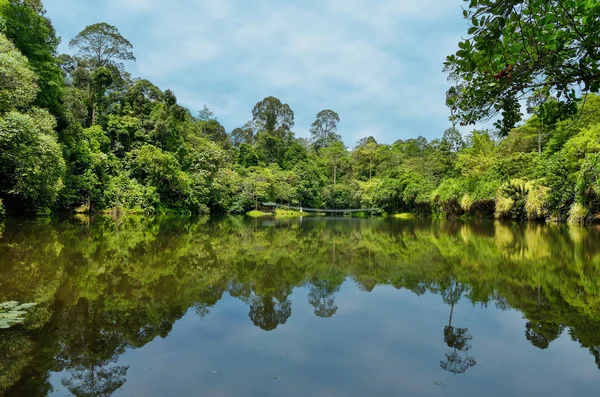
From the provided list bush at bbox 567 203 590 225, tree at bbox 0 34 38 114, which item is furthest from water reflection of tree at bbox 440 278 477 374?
bush at bbox 567 203 590 225

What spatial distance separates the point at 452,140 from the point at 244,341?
143 feet

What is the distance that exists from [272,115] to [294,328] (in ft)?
181

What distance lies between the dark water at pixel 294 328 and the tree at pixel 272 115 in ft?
169

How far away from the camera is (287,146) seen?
52.0 m

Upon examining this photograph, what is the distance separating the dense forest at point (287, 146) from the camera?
8.55 ft

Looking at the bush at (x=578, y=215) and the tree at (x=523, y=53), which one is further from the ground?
the tree at (x=523, y=53)

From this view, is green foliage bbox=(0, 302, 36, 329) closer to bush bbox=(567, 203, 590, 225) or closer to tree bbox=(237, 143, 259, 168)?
bush bbox=(567, 203, 590, 225)

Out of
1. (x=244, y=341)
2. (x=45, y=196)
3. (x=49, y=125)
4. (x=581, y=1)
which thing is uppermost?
(x=49, y=125)

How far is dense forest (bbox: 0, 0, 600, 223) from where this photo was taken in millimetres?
2607

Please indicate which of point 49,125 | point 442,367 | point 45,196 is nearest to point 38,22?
point 49,125

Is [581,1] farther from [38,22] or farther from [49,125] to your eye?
[38,22]

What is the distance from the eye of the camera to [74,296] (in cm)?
414

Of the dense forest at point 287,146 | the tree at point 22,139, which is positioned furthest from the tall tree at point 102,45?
the tree at point 22,139

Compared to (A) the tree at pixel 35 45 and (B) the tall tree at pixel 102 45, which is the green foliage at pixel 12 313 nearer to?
(A) the tree at pixel 35 45
